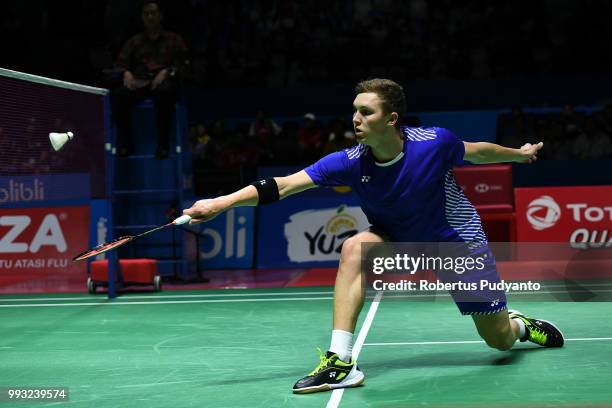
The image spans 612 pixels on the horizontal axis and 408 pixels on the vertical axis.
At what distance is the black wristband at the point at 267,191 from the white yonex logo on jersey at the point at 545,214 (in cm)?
757

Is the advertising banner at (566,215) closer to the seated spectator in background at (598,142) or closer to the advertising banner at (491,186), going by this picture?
the advertising banner at (491,186)

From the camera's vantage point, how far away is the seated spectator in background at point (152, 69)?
36.6 ft

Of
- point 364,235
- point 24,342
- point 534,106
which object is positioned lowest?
point 24,342

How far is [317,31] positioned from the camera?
17516 millimetres

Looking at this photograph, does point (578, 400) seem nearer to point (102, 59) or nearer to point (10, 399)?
point (10, 399)

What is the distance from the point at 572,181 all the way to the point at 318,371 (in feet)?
30.9

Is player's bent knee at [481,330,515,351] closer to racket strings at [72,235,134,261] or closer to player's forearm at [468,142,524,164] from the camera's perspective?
player's forearm at [468,142,524,164]

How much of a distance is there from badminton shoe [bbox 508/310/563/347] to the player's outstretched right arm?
5.89ft

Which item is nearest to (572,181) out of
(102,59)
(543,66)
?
(543,66)

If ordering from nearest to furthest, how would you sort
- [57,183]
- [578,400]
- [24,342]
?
[578,400], [24,342], [57,183]

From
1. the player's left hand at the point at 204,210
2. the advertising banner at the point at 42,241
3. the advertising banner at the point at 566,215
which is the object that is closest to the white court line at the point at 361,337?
the player's left hand at the point at 204,210

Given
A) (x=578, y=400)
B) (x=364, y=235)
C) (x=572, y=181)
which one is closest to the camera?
(x=578, y=400)

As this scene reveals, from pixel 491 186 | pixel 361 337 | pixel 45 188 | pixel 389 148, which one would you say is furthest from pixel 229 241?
pixel 389 148

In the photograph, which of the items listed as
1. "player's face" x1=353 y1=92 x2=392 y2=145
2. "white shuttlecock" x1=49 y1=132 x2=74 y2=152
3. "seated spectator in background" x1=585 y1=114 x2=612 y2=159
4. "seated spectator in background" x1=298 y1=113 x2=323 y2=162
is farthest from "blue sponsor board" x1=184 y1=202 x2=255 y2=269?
"player's face" x1=353 y1=92 x2=392 y2=145
